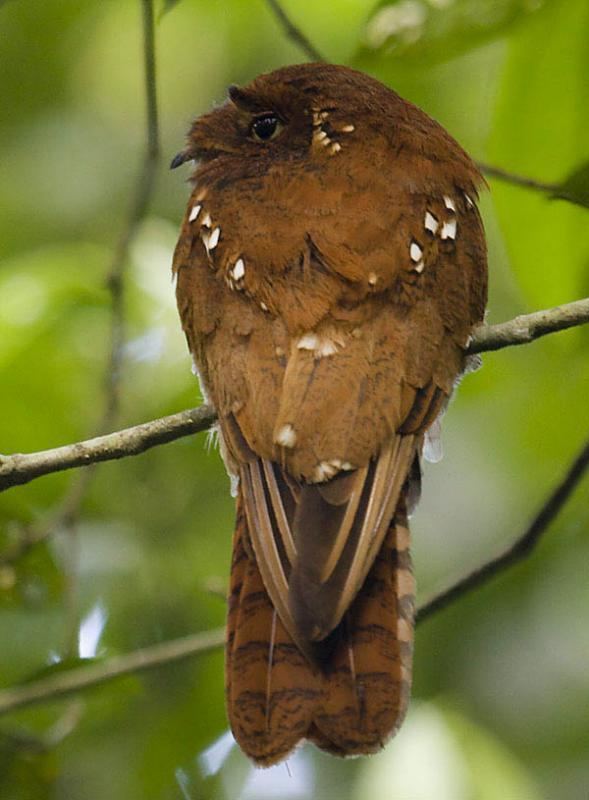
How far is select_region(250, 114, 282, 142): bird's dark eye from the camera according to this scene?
3.78 meters

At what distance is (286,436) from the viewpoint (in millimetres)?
2990

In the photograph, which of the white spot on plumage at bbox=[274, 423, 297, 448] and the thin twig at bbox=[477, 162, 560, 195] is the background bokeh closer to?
the thin twig at bbox=[477, 162, 560, 195]

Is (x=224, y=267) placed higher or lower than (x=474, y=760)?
higher

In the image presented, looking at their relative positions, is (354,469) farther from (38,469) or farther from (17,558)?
(17,558)

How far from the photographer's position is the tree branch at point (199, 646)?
145 inches

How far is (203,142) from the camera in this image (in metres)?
3.90

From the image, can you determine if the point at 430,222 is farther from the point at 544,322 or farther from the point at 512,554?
the point at 512,554

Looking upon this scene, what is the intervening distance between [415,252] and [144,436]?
0.80m

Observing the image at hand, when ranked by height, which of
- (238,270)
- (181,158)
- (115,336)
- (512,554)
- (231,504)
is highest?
(238,270)

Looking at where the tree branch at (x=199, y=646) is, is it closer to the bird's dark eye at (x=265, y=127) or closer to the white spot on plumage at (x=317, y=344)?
the white spot on plumage at (x=317, y=344)

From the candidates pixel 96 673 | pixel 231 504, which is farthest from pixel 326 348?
pixel 231 504

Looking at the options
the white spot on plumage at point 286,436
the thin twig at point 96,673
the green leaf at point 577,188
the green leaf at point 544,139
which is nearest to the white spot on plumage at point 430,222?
the green leaf at point 544,139

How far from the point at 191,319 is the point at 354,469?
797 mm

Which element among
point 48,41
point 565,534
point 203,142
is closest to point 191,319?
point 203,142
